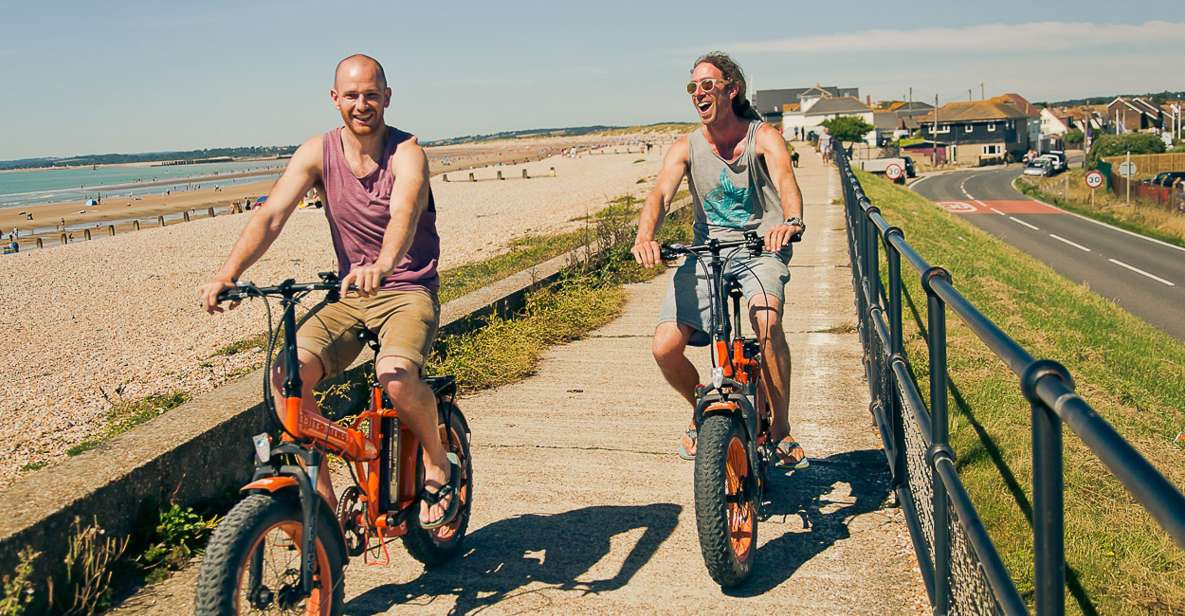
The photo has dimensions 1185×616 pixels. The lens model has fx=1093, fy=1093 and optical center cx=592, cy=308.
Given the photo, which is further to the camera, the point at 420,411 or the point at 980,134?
the point at 980,134

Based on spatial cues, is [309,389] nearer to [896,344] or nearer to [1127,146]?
[896,344]

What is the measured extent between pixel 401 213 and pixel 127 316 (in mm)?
16466

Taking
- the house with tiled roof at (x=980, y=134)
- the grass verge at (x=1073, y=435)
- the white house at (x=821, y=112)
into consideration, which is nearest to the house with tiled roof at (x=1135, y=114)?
the house with tiled roof at (x=980, y=134)

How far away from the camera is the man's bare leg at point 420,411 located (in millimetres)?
3627

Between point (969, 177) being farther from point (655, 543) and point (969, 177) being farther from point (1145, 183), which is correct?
point (655, 543)

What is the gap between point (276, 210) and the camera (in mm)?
3797

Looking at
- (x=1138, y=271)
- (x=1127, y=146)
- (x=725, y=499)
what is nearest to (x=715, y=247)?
(x=725, y=499)

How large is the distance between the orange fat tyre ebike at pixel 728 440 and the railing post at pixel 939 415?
0.78 meters

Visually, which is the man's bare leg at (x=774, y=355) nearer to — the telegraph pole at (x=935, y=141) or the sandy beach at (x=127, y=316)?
the sandy beach at (x=127, y=316)

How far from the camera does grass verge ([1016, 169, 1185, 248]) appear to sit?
48938 mm

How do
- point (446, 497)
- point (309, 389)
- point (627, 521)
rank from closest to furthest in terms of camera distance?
1. point (309, 389)
2. point (446, 497)
3. point (627, 521)

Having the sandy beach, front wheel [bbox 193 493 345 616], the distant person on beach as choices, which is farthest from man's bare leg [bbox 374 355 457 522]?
the sandy beach

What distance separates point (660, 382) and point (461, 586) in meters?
3.35

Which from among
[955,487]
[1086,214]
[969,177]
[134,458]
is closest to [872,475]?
[955,487]
